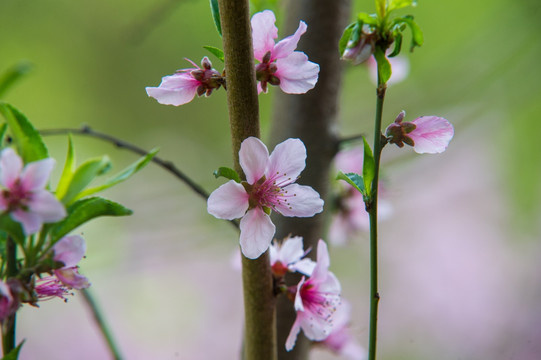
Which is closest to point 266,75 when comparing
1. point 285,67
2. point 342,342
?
point 285,67

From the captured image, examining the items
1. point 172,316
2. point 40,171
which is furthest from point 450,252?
point 40,171

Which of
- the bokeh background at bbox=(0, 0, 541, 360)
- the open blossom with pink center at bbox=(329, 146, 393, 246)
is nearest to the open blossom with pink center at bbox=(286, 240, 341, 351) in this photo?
the open blossom with pink center at bbox=(329, 146, 393, 246)

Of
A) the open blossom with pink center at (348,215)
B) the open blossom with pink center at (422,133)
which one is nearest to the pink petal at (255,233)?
the open blossom with pink center at (422,133)

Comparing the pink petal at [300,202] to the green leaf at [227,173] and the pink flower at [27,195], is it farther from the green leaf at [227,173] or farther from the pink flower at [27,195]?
the pink flower at [27,195]

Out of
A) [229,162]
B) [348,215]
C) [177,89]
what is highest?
[177,89]

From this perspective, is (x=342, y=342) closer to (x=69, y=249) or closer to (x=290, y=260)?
(x=290, y=260)

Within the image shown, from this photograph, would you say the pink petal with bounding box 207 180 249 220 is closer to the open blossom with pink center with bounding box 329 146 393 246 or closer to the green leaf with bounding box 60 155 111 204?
the green leaf with bounding box 60 155 111 204
